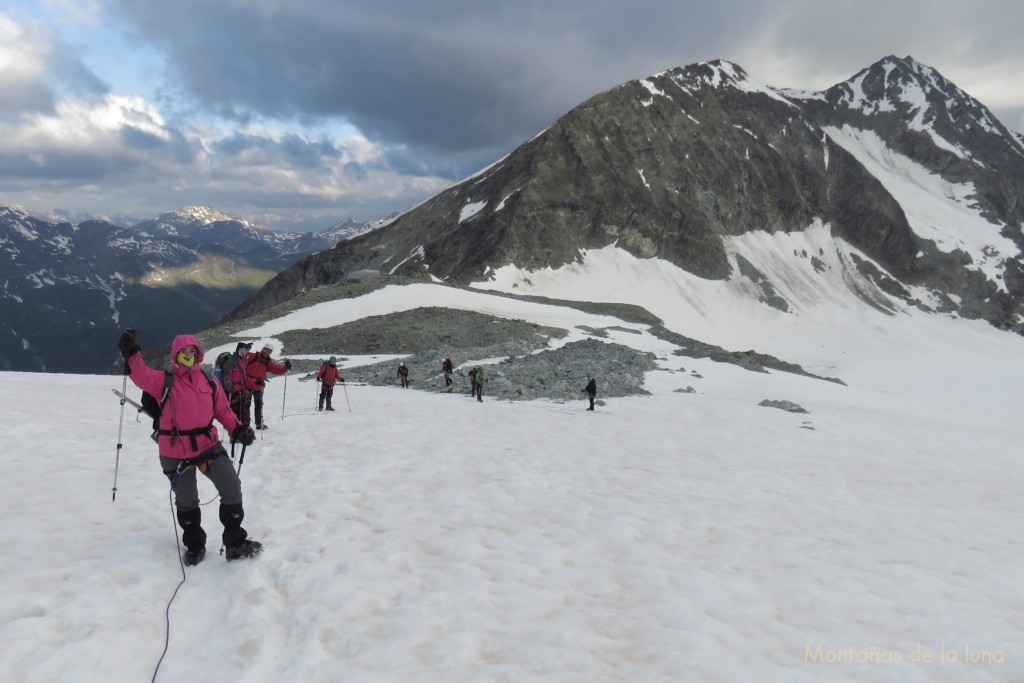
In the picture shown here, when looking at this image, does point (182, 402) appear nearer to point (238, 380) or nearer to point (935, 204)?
point (238, 380)

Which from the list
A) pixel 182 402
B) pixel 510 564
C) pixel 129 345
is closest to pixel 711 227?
pixel 510 564

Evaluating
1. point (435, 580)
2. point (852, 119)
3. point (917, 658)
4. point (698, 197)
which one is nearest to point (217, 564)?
point (435, 580)

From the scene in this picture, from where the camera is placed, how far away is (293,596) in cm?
610

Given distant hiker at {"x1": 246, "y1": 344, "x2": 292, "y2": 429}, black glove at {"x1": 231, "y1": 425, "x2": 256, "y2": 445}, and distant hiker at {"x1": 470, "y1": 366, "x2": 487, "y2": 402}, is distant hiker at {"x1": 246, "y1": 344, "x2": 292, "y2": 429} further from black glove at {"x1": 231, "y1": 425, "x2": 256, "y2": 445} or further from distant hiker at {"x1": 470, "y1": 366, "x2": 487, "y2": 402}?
distant hiker at {"x1": 470, "y1": 366, "x2": 487, "y2": 402}

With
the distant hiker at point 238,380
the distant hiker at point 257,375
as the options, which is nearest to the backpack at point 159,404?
the distant hiker at point 238,380

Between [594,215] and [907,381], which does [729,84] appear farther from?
[907,381]

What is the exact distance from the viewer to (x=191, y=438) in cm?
659

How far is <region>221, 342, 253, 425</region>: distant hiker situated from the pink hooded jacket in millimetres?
7396

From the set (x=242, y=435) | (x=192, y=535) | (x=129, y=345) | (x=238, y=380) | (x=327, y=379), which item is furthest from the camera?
(x=327, y=379)

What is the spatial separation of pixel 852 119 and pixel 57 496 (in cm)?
20045

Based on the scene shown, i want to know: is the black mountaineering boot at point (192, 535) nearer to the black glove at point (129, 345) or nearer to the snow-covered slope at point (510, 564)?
the snow-covered slope at point (510, 564)

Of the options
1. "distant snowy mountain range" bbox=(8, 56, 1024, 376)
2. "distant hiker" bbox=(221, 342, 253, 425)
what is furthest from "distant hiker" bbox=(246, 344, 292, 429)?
"distant snowy mountain range" bbox=(8, 56, 1024, 376)

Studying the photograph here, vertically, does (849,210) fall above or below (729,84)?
below

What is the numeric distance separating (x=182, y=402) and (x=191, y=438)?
42 centimetres
